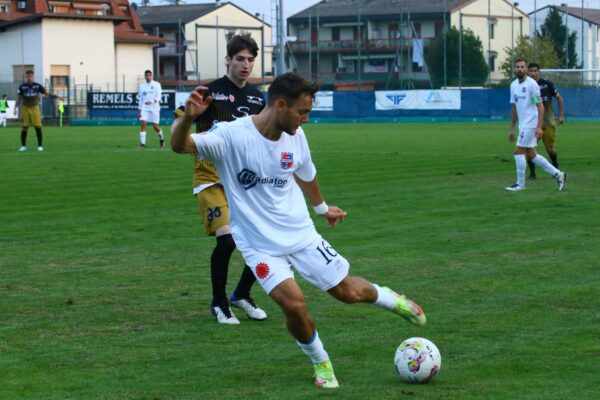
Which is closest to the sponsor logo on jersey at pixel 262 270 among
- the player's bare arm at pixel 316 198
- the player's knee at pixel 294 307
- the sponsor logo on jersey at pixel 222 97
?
the player's knee at pixel 294 307

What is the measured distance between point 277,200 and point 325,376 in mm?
1047

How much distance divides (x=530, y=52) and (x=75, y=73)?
1137 inches

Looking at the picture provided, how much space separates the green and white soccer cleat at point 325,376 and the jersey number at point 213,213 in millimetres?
2463

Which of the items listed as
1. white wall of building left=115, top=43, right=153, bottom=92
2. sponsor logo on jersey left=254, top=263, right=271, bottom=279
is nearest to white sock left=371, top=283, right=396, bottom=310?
sponsor logo on jersey left=254, top=263, right=271, bottom=279

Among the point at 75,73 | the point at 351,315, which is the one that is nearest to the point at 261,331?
the point at 351,315

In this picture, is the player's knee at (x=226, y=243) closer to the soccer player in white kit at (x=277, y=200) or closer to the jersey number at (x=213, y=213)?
the jersey number at (x=213, y=213)

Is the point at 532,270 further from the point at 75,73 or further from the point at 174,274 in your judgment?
the point at 75,73

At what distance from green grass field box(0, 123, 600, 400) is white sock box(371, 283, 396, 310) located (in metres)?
0.35

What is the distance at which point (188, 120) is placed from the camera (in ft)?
20.1

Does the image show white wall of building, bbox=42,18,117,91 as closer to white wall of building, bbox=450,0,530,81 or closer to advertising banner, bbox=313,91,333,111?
advertising banner, bbox=313,91,333,111

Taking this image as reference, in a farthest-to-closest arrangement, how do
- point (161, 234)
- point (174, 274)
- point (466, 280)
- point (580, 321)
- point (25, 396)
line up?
point (161, 234), point (174, 274), point (466, 280), point (580, 321), point (25, 396)

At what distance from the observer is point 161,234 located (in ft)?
42.7

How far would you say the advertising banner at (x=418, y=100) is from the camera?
182 ft

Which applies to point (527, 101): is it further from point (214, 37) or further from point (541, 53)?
point (214, 37)
